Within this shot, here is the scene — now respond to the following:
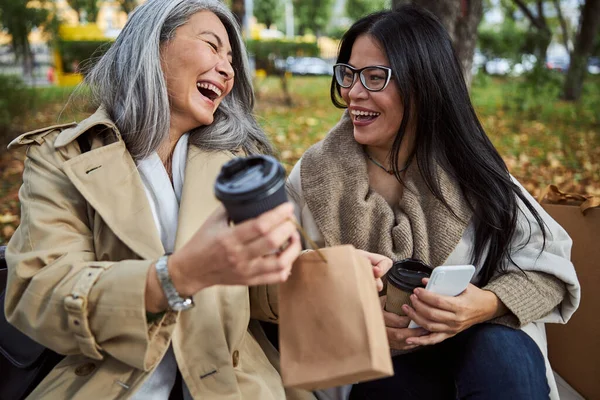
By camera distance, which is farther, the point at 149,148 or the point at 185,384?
the point at 149,148

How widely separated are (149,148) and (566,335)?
200cm

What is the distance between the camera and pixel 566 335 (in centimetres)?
232

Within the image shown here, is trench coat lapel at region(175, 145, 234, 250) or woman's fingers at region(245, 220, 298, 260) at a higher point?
woman's fingers at region(245, 220, 298, 260)

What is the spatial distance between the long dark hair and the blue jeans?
0.30 meters

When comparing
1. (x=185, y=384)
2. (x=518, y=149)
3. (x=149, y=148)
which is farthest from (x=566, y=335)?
(x=518, y=149)

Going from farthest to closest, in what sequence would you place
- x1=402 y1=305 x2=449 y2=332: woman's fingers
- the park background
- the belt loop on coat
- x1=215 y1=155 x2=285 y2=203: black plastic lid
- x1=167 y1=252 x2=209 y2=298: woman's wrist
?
the park background, x1=402 y1=305 x2=449 y2=332: woman's fingers, the belt loop on coat, x1=167 y1=252 x2=209 y2=298: woman's wrist, x1=215 y1=155 x2=285 y2=203: black plastic lid

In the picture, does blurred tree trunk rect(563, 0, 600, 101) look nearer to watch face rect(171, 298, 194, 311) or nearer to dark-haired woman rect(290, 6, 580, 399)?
dark-haired woman rect(290, 6, 580, 399)

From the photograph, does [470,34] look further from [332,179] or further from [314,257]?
[314,257]

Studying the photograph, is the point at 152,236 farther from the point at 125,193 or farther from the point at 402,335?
the point at 402,335

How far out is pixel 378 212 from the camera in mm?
2018

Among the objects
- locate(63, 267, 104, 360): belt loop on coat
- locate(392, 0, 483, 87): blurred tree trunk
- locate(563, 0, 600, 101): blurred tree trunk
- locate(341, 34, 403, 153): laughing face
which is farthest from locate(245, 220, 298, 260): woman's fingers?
locate(563, 0, 600, 101): blurred tree trunk

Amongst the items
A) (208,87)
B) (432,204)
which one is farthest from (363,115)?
(208,87)

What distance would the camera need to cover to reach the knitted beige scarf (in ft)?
6.46

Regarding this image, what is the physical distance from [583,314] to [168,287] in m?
1.88
